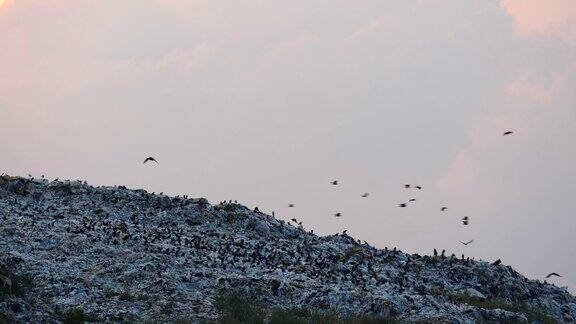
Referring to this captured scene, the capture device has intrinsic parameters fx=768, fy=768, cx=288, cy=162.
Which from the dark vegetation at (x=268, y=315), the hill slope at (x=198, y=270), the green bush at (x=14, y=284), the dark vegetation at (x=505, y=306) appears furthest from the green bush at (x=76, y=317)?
the dark vegetation at (x=505, y=306)

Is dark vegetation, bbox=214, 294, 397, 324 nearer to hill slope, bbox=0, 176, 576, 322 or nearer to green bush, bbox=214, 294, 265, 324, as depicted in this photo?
green bush, bbox=214, 294, 265, 324

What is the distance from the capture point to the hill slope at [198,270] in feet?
95.9

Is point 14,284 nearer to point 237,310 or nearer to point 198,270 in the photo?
point 198,270

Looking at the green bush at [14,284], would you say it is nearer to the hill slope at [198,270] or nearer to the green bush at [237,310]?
the hill slope at [198,270]

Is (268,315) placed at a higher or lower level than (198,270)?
lower

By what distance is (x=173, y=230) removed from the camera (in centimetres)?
3894

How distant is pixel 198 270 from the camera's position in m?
32.8

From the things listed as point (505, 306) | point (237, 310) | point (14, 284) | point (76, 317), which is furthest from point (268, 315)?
point (505, 306)

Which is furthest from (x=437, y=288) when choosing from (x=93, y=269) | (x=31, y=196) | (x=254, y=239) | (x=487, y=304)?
(x=31, y=196)

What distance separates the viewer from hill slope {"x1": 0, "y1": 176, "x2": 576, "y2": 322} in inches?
1150

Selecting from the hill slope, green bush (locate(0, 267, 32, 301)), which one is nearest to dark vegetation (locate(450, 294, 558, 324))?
the hill slope

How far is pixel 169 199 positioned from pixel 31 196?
767 centimetres

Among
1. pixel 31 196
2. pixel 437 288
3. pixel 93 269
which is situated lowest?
pixel 93 269

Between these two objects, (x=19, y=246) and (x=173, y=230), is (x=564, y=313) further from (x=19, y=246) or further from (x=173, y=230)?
(x=19, y=246)
